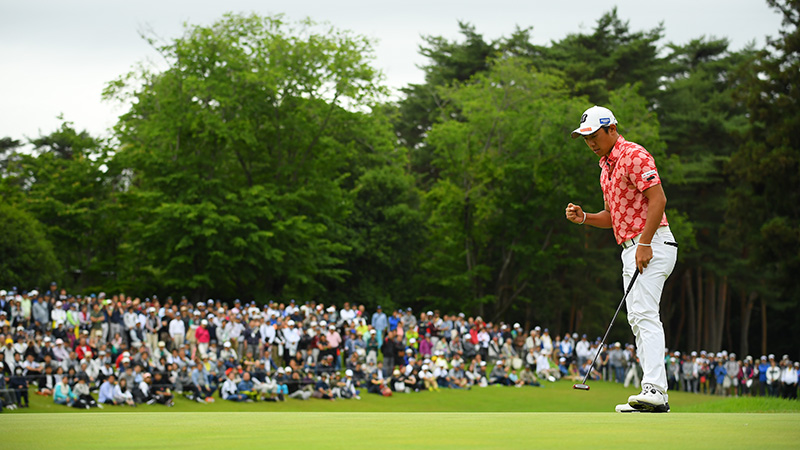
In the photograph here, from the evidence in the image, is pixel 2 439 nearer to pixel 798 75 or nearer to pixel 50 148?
pixel 798 75

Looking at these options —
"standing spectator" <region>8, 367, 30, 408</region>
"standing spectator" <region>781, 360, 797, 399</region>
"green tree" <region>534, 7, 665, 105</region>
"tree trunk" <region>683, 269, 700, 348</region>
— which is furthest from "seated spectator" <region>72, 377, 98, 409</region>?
"tree trunk" <region>683, 269, 700, 348</region>

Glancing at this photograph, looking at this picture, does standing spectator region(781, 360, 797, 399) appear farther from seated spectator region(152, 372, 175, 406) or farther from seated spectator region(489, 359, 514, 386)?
seated spectator region(152, 372, 175, 406)

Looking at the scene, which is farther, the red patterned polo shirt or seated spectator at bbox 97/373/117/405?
seated spectator at bbox 97/373/117/405

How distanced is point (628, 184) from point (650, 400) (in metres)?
1.62

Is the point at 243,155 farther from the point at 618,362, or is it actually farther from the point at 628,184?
the point at 628,184

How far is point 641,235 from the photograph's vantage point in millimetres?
6434

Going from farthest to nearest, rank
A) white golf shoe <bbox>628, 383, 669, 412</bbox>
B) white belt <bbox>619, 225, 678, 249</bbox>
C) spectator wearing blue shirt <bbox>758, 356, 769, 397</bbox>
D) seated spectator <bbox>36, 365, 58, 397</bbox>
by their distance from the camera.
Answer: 1. spectator wearing blue shirt <bbox>758, 356, 769, 397</bbox>
2. seated spectator <bbox>36, 365, 58, 397</bbox>
3. white belt <bbox>619, 225, 678, 249</bbox>
4. white golf shoe <bbox>628, 383, 669, 412</bbox>

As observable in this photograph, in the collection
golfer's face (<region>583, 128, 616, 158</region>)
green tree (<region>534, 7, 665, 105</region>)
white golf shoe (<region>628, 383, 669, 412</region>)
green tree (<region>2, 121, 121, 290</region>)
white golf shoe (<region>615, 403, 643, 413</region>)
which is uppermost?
green tree (<region>534, 7, 665, 105</region>)

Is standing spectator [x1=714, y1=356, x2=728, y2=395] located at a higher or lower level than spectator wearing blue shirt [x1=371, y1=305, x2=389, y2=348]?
lower

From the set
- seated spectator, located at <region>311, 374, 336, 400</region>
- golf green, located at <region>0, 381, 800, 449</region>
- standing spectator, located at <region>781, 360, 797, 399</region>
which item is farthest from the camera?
standing spectator, located at <region>781, 360, 797, 399</region>

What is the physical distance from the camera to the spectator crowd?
22484 millimetres

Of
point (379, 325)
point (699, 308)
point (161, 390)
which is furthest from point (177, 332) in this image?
point (699, 308)

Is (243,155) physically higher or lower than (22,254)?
higher

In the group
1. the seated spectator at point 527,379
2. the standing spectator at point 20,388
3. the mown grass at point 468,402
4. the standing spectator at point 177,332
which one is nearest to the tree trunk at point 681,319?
the mown grass at point 468,402
